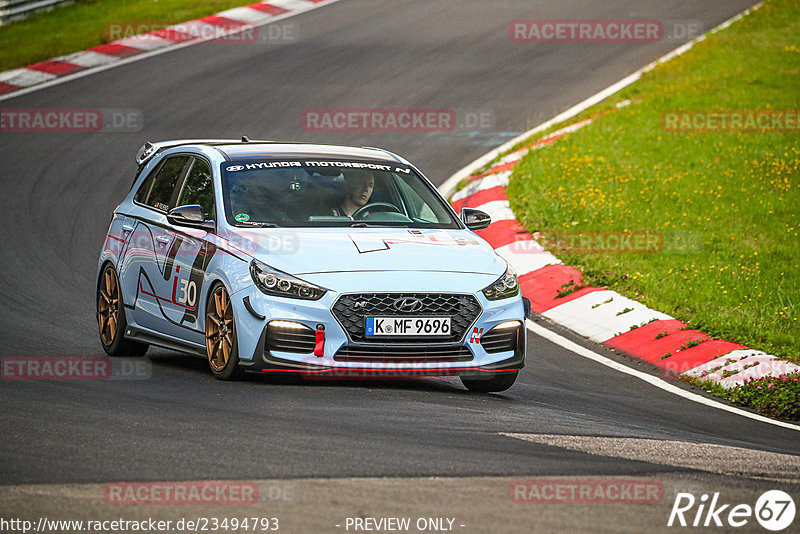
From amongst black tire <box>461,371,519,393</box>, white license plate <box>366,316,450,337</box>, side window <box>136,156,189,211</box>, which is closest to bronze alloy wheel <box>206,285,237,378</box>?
white license plate <box>366,316,450,337</box>

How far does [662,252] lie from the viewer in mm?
13469

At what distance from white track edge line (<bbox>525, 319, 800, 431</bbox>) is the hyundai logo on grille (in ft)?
8.13

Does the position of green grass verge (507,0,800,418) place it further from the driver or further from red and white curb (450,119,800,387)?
the driver

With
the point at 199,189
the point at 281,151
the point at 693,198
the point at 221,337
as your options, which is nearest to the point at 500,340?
the point at 221,337

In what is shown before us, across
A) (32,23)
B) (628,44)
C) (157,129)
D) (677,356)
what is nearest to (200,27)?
(32,23)

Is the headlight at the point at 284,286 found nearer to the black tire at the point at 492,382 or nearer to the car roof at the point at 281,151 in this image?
the black tire at the point at 492,382

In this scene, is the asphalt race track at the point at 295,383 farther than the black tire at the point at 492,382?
No

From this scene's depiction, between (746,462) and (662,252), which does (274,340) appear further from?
(662,252)

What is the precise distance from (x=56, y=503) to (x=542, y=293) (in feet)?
26.2

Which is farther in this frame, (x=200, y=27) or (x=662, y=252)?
(x=200, y=27)

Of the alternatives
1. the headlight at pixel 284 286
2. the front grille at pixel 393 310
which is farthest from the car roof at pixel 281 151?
the front grille at pixel 393 310

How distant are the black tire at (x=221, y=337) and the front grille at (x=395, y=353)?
2.29 ft

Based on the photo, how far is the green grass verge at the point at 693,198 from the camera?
11727 millimetres

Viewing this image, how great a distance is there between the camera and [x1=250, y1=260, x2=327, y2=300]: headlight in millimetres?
8008
